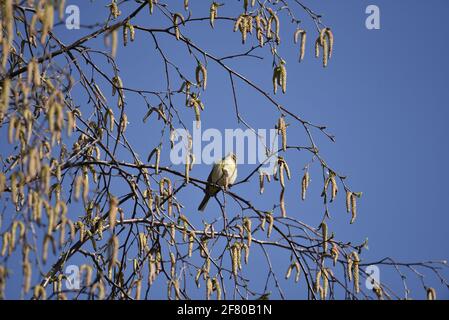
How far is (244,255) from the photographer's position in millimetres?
3566

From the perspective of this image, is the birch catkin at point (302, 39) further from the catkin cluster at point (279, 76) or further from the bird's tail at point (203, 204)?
the bird's tail at point (203, 204)

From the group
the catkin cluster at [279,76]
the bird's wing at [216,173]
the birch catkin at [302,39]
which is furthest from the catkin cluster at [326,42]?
the bird's wing at [216,173]

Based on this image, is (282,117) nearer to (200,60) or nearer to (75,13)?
(200,60)

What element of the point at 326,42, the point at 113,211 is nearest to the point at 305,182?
the point at 326,42

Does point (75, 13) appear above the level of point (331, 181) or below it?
above

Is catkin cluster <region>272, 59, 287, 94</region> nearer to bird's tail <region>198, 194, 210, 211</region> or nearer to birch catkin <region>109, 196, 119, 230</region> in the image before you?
birch catkin <region>109, 196, 119, 230</region>

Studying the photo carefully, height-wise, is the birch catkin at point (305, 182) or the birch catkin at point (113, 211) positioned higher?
the birch catkin at point (305, 182)

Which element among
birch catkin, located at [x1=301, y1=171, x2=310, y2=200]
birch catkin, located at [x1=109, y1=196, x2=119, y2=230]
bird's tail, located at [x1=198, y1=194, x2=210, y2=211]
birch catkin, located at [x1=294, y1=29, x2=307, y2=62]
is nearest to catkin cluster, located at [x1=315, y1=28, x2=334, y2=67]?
birch catkin, located at [x1=294, y1=29, x2=307, y2=62]

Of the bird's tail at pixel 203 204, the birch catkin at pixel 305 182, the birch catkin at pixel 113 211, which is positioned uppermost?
the bird's tail at pixel 203 204

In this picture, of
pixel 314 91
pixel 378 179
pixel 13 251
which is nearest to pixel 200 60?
pixel 13 251

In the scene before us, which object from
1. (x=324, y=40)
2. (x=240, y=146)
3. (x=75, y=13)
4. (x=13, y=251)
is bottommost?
(x=13, y=251)

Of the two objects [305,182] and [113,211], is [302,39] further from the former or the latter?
[113,211]
